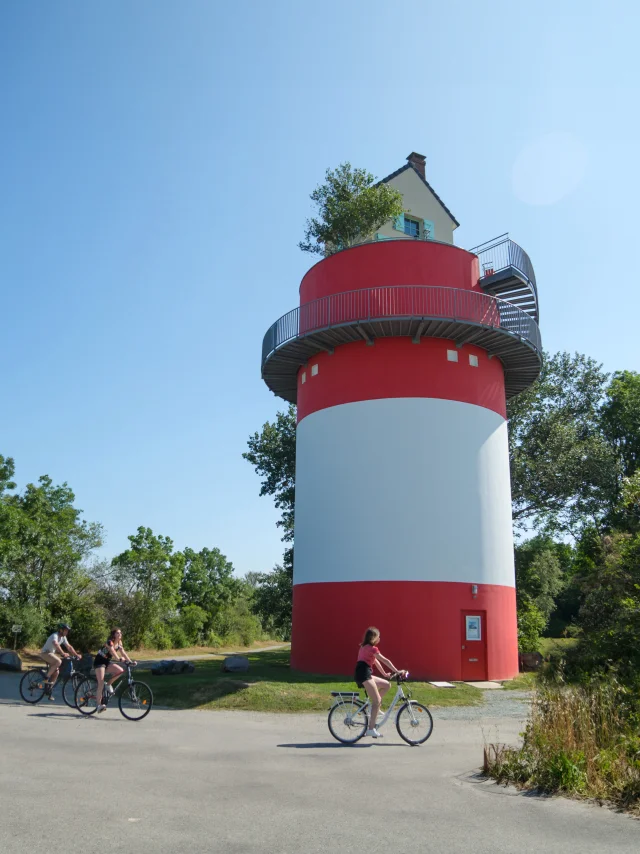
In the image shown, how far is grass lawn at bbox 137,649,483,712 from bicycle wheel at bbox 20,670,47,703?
2298 millimetres

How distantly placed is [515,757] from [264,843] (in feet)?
11.6

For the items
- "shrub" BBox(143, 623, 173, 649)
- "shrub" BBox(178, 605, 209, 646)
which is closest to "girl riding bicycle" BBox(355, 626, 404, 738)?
"shrub" BBox(143, 623, 173, 649)

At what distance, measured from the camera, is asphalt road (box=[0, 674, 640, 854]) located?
18.1ft

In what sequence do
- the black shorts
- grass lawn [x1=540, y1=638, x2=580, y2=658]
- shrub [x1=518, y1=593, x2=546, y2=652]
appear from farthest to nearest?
1. shrub [x1=518, y1=593, x2=546, y2=652]
2. grass lawn [x1=540, y1=638, x2=580, y2=658]
3. the black shorts

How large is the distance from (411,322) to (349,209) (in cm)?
782

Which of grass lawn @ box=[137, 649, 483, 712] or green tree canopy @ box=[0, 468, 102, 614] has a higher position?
green tree canopy @ box=[0, 468, 102, 614]

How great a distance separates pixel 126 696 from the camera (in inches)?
526

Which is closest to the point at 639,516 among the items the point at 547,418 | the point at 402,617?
the point at 547,418

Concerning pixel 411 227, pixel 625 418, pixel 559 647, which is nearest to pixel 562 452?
pixel 625 418

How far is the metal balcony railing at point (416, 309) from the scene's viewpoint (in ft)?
66.9

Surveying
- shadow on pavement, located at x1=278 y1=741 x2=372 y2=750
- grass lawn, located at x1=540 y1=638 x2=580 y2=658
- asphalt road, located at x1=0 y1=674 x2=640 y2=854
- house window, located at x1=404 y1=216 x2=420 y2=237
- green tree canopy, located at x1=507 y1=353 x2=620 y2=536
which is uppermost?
house window, located at x1=404 y1=216 x2=420 y2=237

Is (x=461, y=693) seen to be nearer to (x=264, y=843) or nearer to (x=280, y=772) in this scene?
(x=280, y=772)

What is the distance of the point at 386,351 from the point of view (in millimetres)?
20828

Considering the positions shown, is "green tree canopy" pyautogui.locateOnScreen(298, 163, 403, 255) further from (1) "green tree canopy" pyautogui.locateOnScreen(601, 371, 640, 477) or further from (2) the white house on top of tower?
(1) "green tree canopy" pyautogui.locateOnScreen(601, 371, 640, 477)
